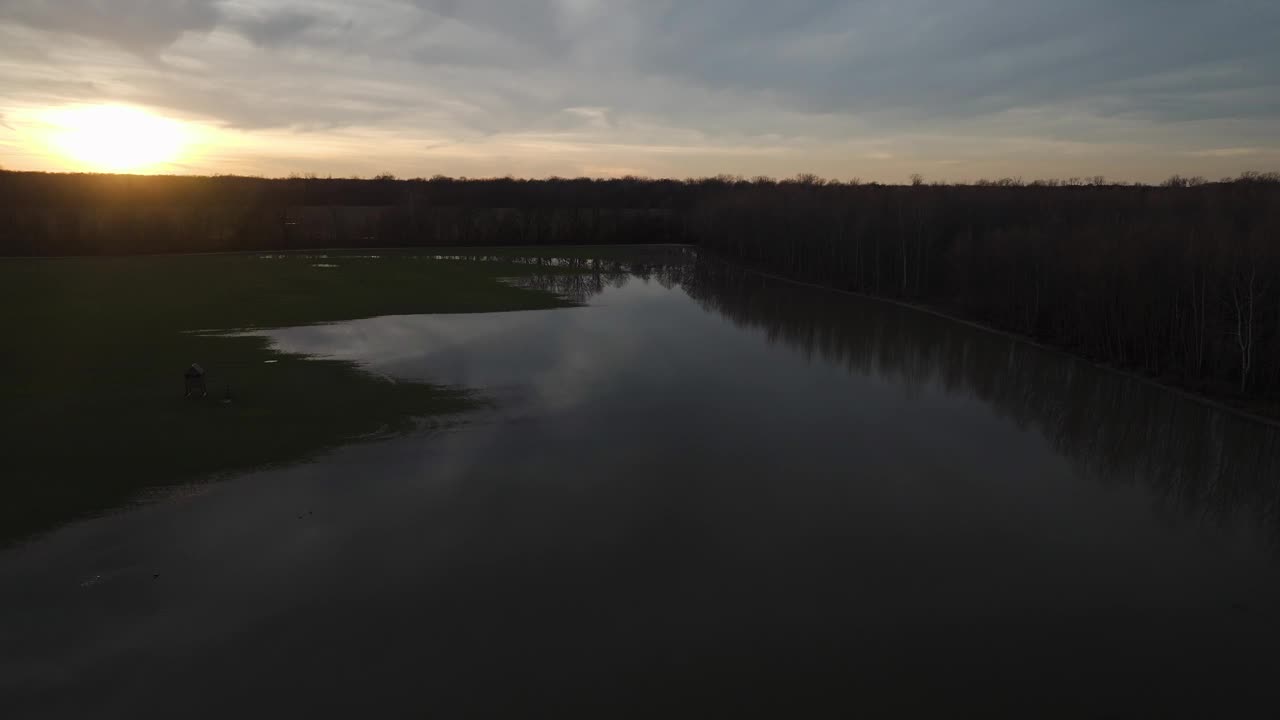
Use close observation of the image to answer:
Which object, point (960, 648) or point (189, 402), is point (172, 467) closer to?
point (189, 402)

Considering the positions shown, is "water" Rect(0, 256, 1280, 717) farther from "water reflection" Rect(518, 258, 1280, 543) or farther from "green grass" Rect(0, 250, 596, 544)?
"green grass" Rect(0, 250, 596, 544)

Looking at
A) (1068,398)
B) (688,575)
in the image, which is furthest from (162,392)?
(1068,398)

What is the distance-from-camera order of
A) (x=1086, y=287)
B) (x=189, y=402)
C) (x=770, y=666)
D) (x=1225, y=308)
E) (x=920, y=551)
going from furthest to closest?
1. (x=1086, y=287)
2. (x=1225, y=308)
3. (x=189, y=402)
4. (x=920, y=551)
5. (x=770, y=666)

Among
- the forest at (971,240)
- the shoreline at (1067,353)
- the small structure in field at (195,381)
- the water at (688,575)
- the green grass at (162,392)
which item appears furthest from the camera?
the forest at (971,240)

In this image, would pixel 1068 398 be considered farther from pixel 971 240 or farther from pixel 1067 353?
pixel 971 240

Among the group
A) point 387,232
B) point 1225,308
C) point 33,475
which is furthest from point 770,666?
point 387,232

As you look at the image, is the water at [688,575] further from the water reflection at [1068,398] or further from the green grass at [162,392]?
the green grass at [162,392]

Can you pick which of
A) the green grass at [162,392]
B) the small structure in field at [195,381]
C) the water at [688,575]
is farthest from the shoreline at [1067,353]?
the small structure in field at [195,381]
